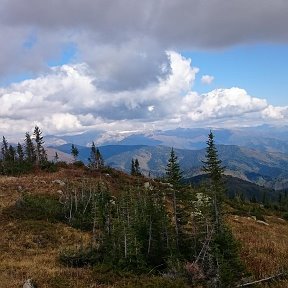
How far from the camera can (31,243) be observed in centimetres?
2805

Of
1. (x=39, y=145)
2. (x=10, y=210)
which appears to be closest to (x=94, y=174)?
(x=10, y=210)

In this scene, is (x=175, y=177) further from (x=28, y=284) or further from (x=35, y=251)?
(x=35, y=251)

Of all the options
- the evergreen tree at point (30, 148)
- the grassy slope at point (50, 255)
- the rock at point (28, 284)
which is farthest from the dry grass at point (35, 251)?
the evergreen tree at point (30, 148)

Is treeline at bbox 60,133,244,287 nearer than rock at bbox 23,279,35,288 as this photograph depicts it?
No

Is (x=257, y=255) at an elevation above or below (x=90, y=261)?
below

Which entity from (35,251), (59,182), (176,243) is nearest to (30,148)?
(59,182)

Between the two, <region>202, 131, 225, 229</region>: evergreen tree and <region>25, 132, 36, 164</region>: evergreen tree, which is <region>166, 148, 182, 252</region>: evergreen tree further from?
<region>25, 132, 36, 164</region>: evergreen tree

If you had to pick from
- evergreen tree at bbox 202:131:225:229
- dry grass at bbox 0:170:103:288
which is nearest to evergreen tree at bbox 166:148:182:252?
evergreen tree at bbox 202:131:225:229

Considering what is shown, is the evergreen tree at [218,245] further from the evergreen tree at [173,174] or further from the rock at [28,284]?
the rock at [28,284]

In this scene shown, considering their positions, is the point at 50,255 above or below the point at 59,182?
A: above

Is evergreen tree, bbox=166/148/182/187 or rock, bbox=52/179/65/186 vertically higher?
evergreen tree, bbox=166/148/182/187

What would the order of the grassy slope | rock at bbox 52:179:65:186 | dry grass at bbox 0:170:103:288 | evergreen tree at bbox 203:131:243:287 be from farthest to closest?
1. rock at bbox 52:179:65:186
2. dry grass at bbox 0:170:103:288
3. the grassy slope
4. evergreen tree at bbox 203:131:243:287

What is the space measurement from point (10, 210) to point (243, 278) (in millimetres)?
26305

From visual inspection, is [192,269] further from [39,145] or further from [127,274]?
[39,145]
